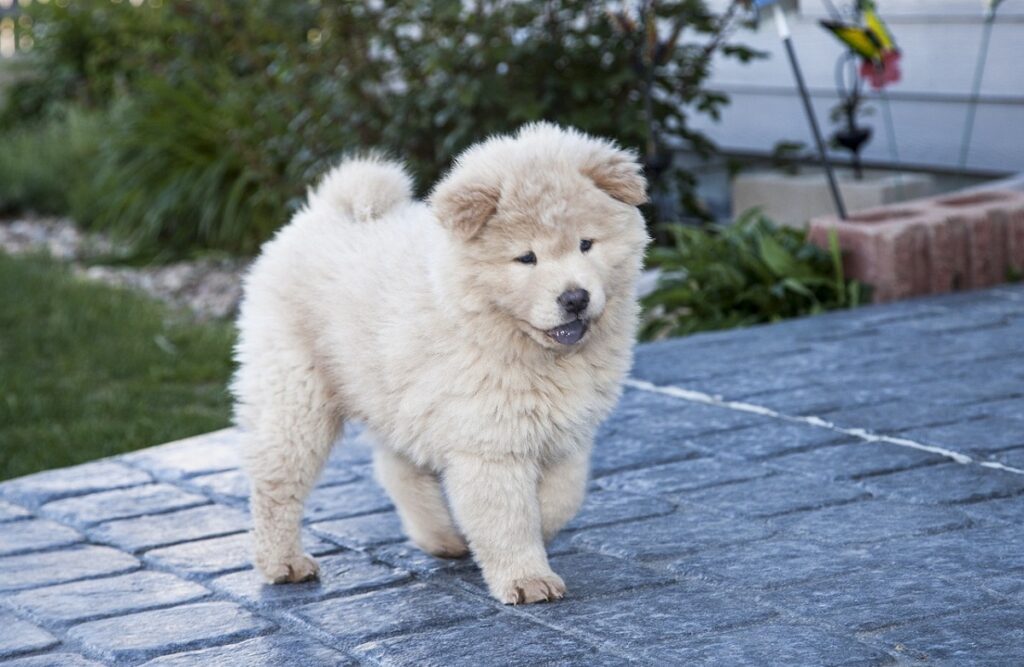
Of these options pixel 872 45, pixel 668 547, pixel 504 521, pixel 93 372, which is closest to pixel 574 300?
pixel 504 521

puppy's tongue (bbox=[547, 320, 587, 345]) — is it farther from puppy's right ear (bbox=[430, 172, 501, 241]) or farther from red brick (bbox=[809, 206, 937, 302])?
red brick (bbox=[809, 206, 937, 302])

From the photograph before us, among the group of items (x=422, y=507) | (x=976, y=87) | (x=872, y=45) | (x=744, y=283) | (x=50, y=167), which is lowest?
(x=422, y=507)

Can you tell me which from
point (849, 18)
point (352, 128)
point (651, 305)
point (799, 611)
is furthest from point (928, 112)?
point (799, 611)

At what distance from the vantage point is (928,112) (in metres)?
8.14

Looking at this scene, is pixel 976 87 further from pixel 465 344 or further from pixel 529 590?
pixel 529 590

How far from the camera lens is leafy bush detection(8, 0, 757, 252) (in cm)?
748

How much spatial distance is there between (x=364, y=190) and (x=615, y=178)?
811 mm

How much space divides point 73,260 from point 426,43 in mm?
3392

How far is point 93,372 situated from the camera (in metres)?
6.87

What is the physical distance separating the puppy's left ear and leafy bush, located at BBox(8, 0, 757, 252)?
12.5ft

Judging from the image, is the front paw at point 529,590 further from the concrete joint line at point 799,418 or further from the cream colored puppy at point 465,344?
the concrete joint line at point 799,418

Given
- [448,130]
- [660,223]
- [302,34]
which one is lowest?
[660,223]

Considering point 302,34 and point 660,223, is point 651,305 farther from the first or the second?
point 302,34

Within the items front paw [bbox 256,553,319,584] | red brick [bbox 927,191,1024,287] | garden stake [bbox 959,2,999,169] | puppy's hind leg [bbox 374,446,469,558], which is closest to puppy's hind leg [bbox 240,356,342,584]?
front paw [bbox 256,553,319,584]
